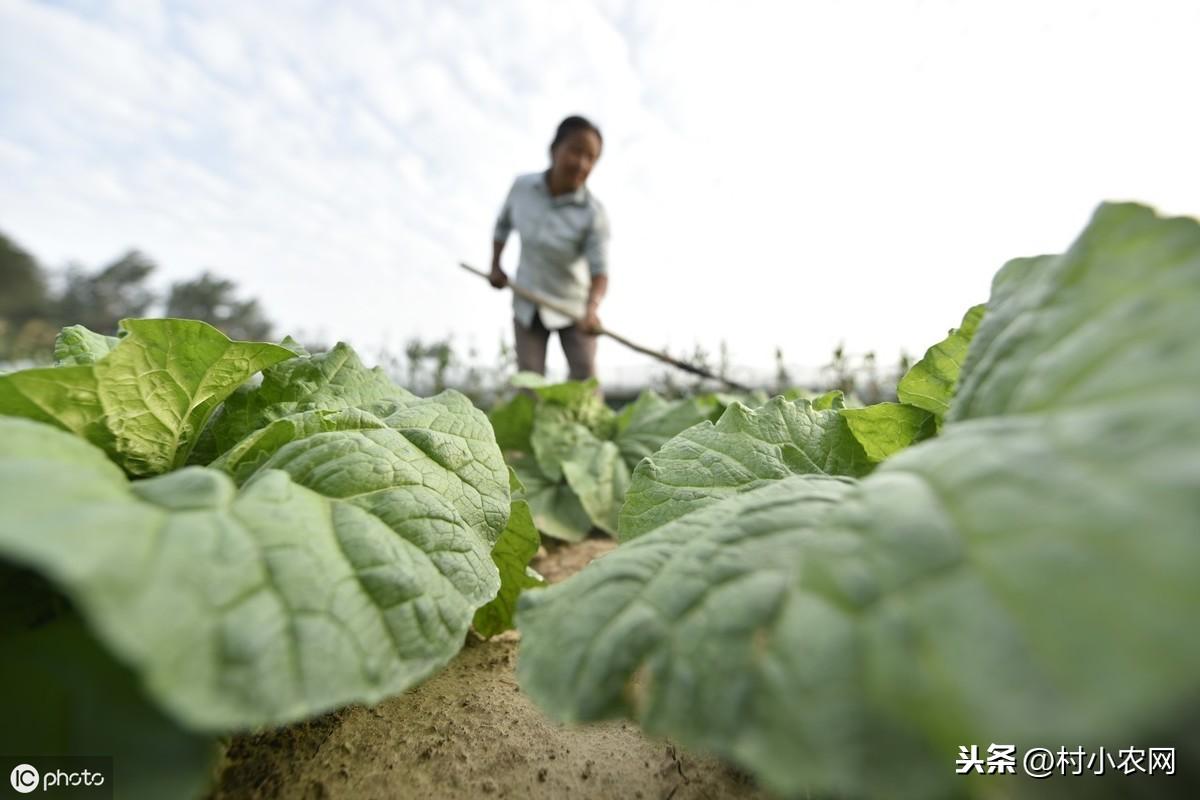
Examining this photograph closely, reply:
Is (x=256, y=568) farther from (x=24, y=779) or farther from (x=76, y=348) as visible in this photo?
(x=76, y=348)

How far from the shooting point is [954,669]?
0.49 meters

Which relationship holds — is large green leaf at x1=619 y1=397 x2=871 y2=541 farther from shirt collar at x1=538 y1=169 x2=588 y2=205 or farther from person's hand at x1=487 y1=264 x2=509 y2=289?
shirt collar at x1=538 y1=169 x2=588 y2=205

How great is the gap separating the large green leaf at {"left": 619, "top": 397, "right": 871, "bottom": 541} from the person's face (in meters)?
4.57

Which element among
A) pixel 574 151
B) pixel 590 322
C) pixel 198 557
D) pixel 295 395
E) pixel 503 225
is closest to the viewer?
pixel 198 557

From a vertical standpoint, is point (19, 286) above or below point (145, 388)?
above

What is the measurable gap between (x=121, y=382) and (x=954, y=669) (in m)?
1.30

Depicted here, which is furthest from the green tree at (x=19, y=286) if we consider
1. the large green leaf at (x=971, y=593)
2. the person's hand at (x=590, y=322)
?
the large green leaf at (x=971, y=593)

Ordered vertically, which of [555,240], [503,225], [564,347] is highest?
[503,225]

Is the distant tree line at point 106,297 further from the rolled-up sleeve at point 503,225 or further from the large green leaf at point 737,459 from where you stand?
the large green leaf at point 737,459

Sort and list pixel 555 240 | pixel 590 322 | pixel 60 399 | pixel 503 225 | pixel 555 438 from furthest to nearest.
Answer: pixel 503 225
pixel 555 240
pixel 590 322
pixel 555 438
pixel 60 399

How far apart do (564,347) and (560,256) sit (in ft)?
2.73

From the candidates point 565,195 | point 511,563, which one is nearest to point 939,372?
point 511,563

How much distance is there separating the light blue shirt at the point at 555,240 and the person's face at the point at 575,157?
0.13m

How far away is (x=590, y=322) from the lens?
552cm
